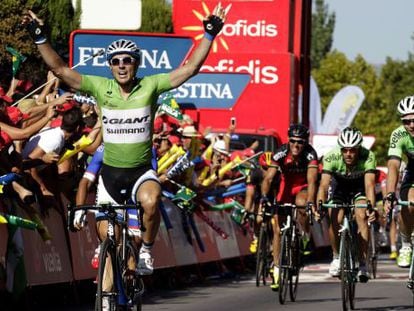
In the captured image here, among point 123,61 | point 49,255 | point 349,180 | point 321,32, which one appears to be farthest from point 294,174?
point 321,32

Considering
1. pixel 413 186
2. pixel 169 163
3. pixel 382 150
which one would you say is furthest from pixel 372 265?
pixel 382 150

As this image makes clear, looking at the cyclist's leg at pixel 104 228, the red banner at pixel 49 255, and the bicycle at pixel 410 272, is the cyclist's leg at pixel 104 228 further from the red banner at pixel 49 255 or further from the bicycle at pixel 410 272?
the bicycle at pixel 410 272

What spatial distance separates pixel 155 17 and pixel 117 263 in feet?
112

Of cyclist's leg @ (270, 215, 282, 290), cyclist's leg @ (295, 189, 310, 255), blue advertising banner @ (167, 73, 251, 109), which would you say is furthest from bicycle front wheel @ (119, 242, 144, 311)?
blue advertising banner @ (167, 73, 251, 109)

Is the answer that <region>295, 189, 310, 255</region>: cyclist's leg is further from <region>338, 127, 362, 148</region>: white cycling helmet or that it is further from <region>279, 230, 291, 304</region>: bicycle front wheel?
<region>338, 127, 362, 148</region>: white cycling helmet

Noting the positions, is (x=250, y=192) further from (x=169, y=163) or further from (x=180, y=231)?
(x=169, y=163)

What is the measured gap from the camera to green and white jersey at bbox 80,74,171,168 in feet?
41.2

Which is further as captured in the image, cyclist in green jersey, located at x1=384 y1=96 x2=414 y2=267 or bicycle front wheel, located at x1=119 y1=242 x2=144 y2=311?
cyclist in green jersey, located at x1=384 y1=96 x2=414 y2=267

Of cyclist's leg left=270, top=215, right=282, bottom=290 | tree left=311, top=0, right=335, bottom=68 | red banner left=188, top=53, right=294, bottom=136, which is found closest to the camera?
cyclist's leg left=270, top=215, right=282, bottom=290

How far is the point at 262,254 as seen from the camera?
2078cm

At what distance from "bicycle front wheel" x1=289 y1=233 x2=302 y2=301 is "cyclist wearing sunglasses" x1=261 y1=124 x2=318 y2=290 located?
0.31 m

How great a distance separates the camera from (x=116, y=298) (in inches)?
464

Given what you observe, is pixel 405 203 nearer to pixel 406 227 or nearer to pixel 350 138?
pixel 406 227

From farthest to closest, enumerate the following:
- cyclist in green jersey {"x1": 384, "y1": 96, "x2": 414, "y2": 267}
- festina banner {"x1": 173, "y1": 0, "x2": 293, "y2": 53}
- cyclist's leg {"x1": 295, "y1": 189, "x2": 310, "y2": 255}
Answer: festina banner {"x1": 173, "y1": 0, "x2": 293, "y2": 53} < cyclist's leg {"x1": 295, "y1": 189, "x2": 310, "y2": 255} < cyclist in green jersey {"x1": 384, "y1": 96, "x2": 414, "y2": 267}
